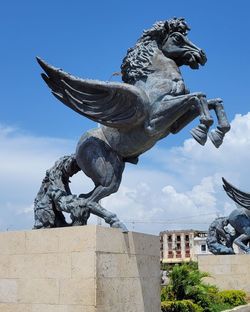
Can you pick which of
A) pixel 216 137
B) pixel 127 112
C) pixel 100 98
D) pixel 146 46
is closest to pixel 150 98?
pixel 127 112

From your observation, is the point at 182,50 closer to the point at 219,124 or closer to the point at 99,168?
the point at 219,124

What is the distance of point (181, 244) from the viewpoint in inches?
2477

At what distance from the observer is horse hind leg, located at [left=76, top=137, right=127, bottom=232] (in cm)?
683

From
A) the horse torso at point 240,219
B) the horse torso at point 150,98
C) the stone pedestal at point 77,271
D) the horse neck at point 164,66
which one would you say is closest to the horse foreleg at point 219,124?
the horse torso at point 150,98

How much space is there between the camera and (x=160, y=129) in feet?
21.7

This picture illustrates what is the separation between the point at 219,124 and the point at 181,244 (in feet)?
191

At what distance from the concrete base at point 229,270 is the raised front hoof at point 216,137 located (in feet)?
29.6

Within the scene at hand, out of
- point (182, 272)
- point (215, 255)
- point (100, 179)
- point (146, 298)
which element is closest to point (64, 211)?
point (100, 179)

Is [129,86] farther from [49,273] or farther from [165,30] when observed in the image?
[49,273]

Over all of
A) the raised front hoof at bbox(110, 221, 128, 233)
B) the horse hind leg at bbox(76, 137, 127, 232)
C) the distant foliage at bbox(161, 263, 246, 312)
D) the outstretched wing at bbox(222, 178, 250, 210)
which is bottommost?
the distant foliage at bbox(161, 263, 246, 312)

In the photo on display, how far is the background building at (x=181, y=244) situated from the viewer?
60875 millimetres

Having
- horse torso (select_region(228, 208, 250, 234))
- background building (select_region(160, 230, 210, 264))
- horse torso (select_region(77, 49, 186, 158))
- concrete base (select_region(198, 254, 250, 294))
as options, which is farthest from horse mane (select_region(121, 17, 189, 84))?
background building (select_region(160, 230, 210, 264))

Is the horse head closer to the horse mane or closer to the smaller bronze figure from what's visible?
the horse mane

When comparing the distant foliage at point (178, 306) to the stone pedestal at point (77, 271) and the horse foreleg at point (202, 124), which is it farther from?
the horse foreleg at point (202, 124)
